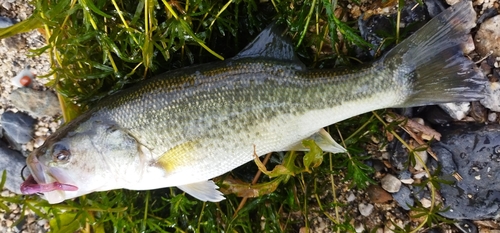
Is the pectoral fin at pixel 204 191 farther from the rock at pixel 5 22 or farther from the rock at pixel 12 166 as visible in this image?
the rock at pixel 5 22

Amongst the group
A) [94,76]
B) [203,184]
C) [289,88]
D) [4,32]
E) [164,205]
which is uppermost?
[4,32]

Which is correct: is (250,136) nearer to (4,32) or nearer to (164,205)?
(164,205)

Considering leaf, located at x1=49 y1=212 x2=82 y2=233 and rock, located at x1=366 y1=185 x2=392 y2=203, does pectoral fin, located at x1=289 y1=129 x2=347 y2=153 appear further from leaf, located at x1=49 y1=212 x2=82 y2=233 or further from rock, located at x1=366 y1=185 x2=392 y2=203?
leaf, located at x1=49 y1=212 x2=82 y2=233

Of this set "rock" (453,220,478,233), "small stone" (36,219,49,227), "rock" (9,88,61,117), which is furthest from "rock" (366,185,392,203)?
"small stone" (36,219,49,227)

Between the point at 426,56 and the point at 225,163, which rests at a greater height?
the point at 426,56

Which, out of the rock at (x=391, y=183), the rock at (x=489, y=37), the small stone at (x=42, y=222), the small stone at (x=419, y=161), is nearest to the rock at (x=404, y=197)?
the rock at (x=391, y=183)

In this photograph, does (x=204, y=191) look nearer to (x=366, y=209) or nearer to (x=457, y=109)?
(x=366, y=209)

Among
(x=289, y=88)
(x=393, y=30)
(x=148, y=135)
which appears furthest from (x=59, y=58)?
(x=393, y=30)
